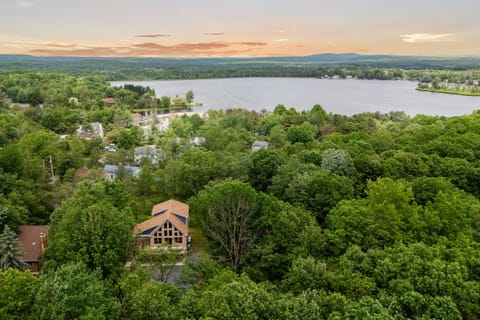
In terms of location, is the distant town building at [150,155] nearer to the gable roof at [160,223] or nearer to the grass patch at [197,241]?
the grass patch at [197,241]

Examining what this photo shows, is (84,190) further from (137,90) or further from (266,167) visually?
(137,90)

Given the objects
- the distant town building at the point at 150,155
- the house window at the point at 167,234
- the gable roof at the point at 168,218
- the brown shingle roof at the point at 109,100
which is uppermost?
the brown shingle roof at the point at 109,100

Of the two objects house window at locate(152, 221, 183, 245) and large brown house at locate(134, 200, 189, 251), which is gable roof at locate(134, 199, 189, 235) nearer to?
large brown house at locate(134, 200, 189, 251)

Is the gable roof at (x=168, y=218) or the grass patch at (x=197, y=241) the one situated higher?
the gable roof at (x=168, y=218)

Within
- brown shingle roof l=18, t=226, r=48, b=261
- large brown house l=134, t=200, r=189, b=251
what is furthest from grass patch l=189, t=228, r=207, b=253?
brown shingle roof l=18, t=226, r=48, b=261

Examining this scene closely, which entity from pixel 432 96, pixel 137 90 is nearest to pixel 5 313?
pixel 137 90

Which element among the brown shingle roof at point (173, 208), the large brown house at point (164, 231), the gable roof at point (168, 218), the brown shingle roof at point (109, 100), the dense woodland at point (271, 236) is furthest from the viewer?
the brown shingle roof at point (109, 100)

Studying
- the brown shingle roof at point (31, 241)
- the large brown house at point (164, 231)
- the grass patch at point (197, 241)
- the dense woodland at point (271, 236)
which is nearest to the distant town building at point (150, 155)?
the dense woodland at point (271, 236)
